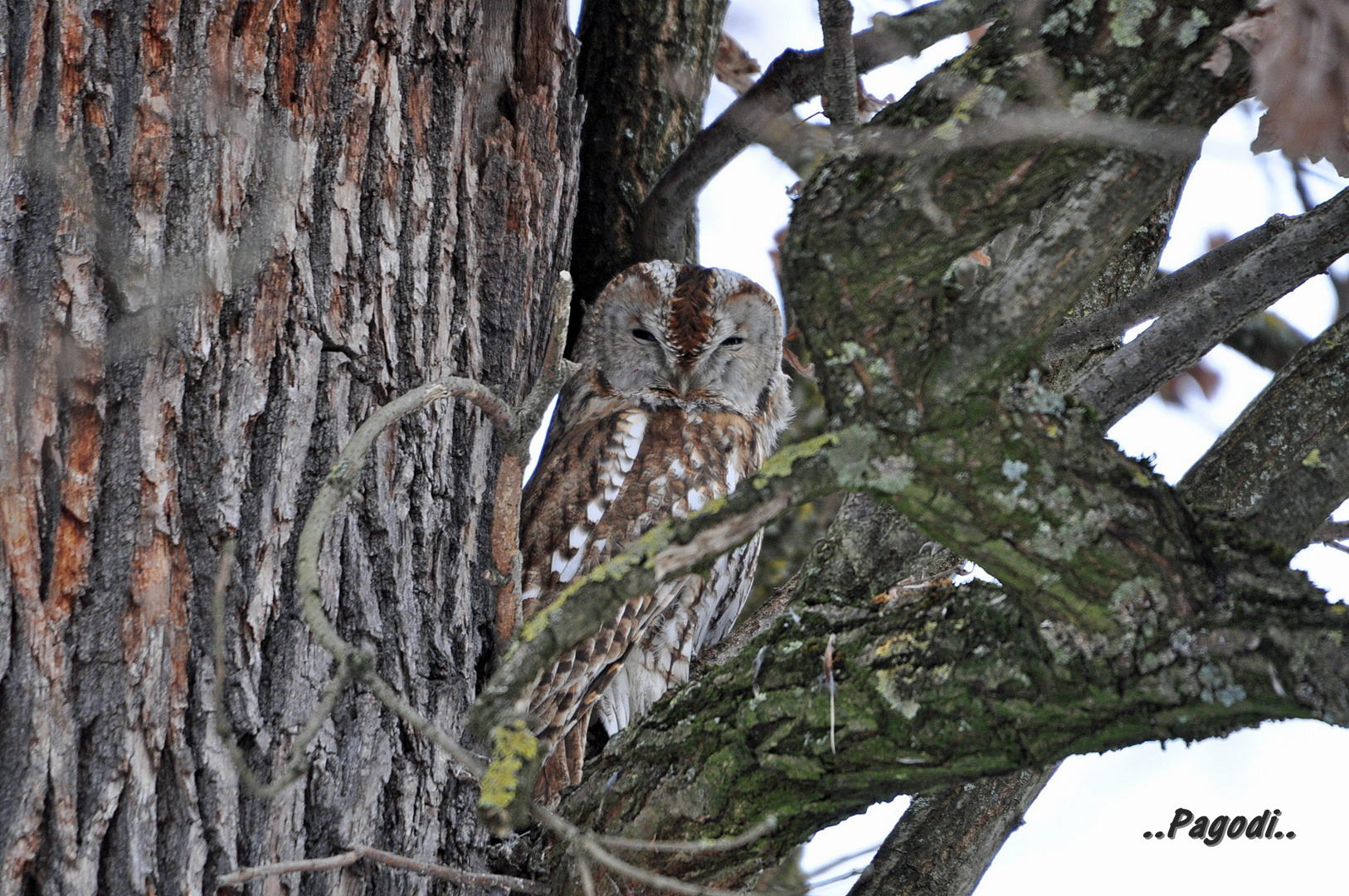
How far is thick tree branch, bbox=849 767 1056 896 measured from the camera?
2.24 m

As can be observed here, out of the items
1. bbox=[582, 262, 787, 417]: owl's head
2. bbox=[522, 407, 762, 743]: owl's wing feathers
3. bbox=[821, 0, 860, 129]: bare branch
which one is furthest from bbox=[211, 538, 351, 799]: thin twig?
bbox=[582, 262, 787, 417]: owl's head

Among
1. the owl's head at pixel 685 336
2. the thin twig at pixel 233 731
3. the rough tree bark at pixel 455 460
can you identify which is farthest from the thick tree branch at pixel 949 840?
the owl's head at pixel 685 336

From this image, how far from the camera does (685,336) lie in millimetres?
3320

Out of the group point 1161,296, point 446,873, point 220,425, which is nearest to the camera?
point 446,873

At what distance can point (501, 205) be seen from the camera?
7.48 feet

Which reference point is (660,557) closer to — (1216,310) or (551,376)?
(551,376)

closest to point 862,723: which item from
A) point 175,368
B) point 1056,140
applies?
point 1056,140

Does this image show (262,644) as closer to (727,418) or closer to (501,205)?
(501,205)

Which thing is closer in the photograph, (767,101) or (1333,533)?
(1333,533)

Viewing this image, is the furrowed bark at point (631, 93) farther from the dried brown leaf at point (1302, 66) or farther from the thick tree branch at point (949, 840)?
the dried brown leaf at point (1302, 66)

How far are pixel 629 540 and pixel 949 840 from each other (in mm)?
1042

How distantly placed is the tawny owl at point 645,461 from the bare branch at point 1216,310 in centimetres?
100

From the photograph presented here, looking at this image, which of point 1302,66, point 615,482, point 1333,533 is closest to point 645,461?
point 615,482

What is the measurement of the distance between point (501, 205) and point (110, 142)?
0.75m
